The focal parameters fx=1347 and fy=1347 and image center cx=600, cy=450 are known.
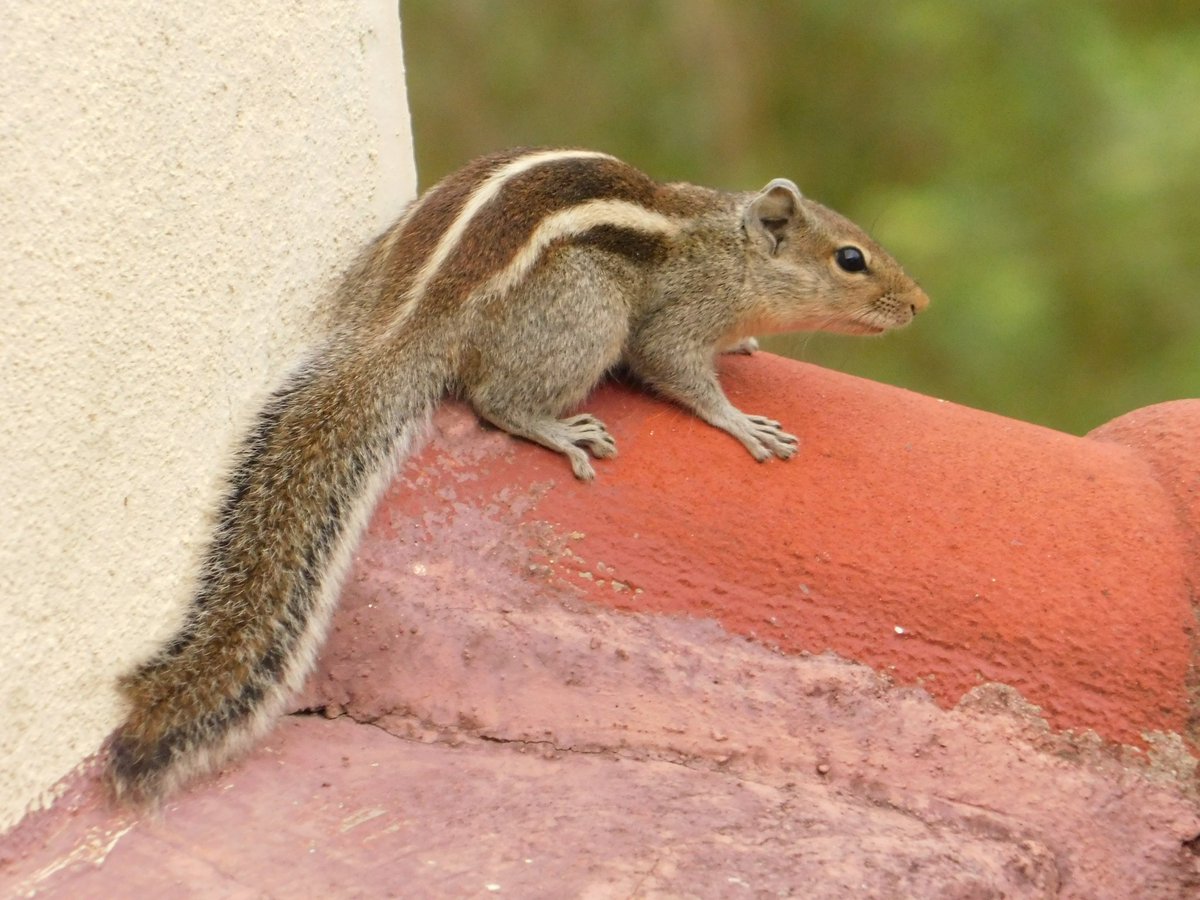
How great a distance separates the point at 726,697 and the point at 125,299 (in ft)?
3.74

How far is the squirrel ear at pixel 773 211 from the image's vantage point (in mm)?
3047

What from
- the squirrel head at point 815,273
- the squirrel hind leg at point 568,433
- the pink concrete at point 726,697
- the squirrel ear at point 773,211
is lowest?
the pink concrete at point 726,697

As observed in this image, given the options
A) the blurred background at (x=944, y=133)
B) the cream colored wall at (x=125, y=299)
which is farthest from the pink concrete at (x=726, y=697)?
the blurred background at (x=944, y=133)

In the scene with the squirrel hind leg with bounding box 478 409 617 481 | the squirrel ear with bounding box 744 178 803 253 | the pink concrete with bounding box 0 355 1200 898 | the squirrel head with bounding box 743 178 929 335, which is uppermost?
the squirrel ear with bounding box 744 178 803 253

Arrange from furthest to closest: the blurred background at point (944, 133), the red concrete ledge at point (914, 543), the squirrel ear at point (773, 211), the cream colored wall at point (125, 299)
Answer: the blurred background at point (944, 133), the squirrel ear at point (773, 211), the red concrete ledge at point (914, 543), the cream colored wall at point (125, 299)

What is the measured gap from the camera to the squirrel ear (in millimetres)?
3047

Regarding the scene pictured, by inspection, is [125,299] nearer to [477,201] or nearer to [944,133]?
[477,201]

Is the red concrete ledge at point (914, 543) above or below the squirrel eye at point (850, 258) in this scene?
below

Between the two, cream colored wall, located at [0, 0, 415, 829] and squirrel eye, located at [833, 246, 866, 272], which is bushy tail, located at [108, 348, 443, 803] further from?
squirrel eye, located at [833, 246, 866, 272]

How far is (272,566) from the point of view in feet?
7.41

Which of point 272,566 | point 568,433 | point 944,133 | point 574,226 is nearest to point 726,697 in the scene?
point 568,433

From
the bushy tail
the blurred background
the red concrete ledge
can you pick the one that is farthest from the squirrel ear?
the blurred background

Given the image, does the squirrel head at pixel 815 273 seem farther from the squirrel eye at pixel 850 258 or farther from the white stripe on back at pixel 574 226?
the white stripe on back at pixel 574 226

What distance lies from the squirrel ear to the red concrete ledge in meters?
0.62
